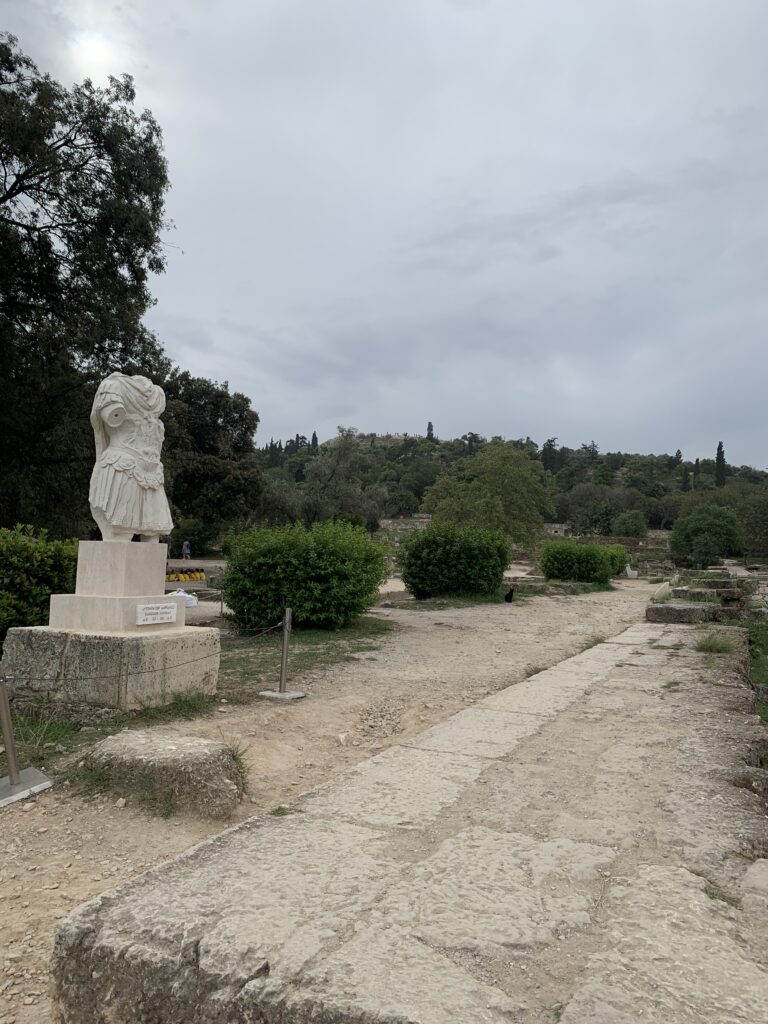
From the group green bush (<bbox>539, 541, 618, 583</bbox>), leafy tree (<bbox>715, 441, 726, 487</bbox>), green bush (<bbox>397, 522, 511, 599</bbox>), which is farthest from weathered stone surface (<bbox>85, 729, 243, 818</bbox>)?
leafy tree (<bbox>715, 441, 726, 487</bbox>)

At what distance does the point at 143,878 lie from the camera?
2277mm

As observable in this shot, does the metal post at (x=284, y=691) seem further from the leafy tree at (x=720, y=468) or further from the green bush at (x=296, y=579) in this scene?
the leafy tree at (x=720, y=468)

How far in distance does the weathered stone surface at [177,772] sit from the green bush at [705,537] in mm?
36455

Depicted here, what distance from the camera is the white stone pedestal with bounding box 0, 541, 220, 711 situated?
5.25m

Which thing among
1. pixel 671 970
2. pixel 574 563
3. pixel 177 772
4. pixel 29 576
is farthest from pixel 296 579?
pixel 574 563

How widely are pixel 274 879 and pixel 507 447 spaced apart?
27479mm

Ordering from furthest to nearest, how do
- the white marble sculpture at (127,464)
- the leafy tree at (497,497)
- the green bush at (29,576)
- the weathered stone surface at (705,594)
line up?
the leafy tree at (497,497), the weathered stone surface at (705,594), the green bush at (29,576), the white marble sculpture at (127,464)

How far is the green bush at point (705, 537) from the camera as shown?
119 ft

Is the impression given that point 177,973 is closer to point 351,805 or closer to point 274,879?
point 274,879

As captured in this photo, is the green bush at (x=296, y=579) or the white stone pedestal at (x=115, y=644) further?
the green bush at (x=296, y=579)

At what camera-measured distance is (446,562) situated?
16.5 m

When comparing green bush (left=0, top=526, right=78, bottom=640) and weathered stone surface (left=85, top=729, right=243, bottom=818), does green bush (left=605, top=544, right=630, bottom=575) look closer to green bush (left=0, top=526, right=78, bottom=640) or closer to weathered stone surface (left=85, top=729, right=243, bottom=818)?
green bush (left=0, top=526, right=78, bottom=640)

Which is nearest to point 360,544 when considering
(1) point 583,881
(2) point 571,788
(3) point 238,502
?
(2) point 571,788

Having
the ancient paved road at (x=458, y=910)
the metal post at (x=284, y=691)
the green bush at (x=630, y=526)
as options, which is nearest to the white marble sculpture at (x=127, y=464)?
the metal post at (x=284, y=691)
